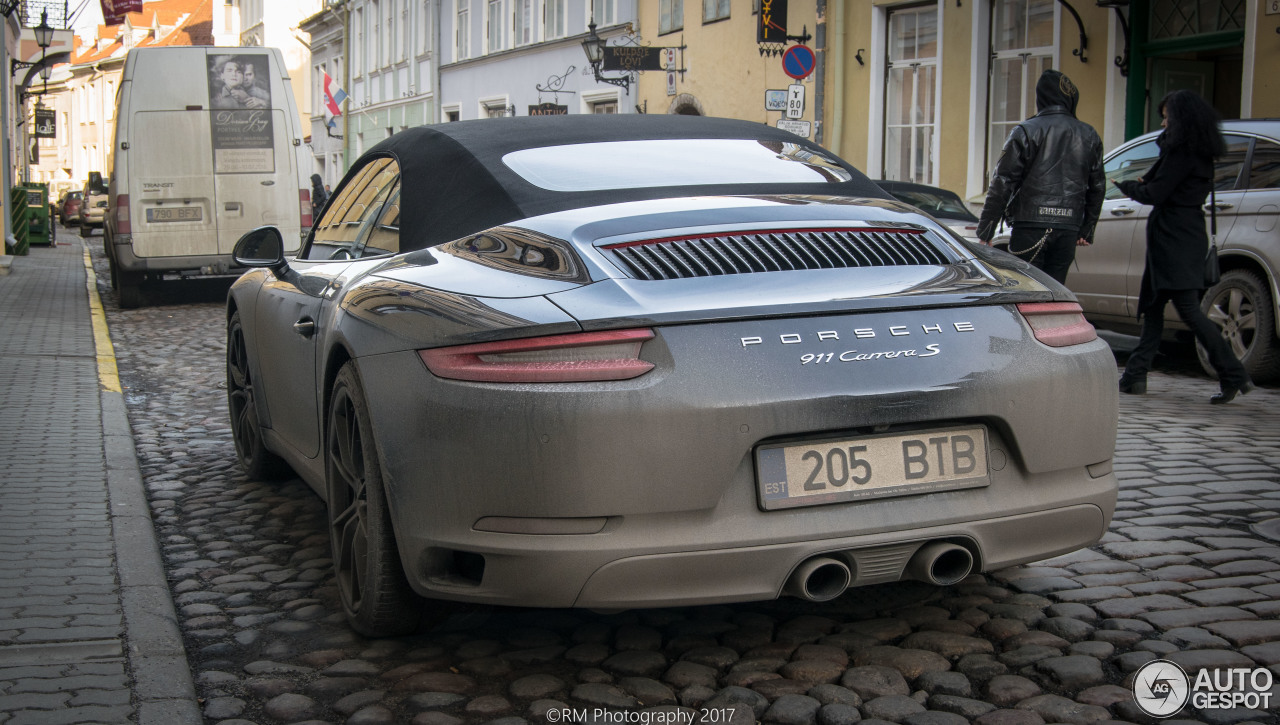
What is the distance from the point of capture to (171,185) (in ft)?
50.8

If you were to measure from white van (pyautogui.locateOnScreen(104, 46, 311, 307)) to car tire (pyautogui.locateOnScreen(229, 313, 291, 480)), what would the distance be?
31.6 feet

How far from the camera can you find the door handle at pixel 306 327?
167 inches

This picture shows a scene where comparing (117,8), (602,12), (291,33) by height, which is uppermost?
(291,33)

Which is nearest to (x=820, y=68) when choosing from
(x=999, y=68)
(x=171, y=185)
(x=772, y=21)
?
(x=772, y=21)

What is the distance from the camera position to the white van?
1537 centimetres

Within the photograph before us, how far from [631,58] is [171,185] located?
1118 centimetres

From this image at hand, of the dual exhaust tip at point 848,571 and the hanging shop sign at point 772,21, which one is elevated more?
the hanging shop sign at point 772,21

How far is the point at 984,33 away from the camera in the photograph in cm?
1825

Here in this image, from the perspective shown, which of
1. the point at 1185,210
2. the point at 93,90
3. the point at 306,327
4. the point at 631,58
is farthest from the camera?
the point at 93,90

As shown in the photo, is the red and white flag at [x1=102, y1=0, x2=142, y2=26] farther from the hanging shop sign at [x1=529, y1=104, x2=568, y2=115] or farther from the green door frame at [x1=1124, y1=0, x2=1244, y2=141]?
the green door frame at [x1=1124, y1=0, x2=1244, y2=141]

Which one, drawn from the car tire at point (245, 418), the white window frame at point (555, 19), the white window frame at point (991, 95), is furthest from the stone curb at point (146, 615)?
the white window frame at point (555, 19)

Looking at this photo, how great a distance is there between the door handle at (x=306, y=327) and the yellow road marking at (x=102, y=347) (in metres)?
4.93

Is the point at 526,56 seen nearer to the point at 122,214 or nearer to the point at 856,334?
the point at 122,214
